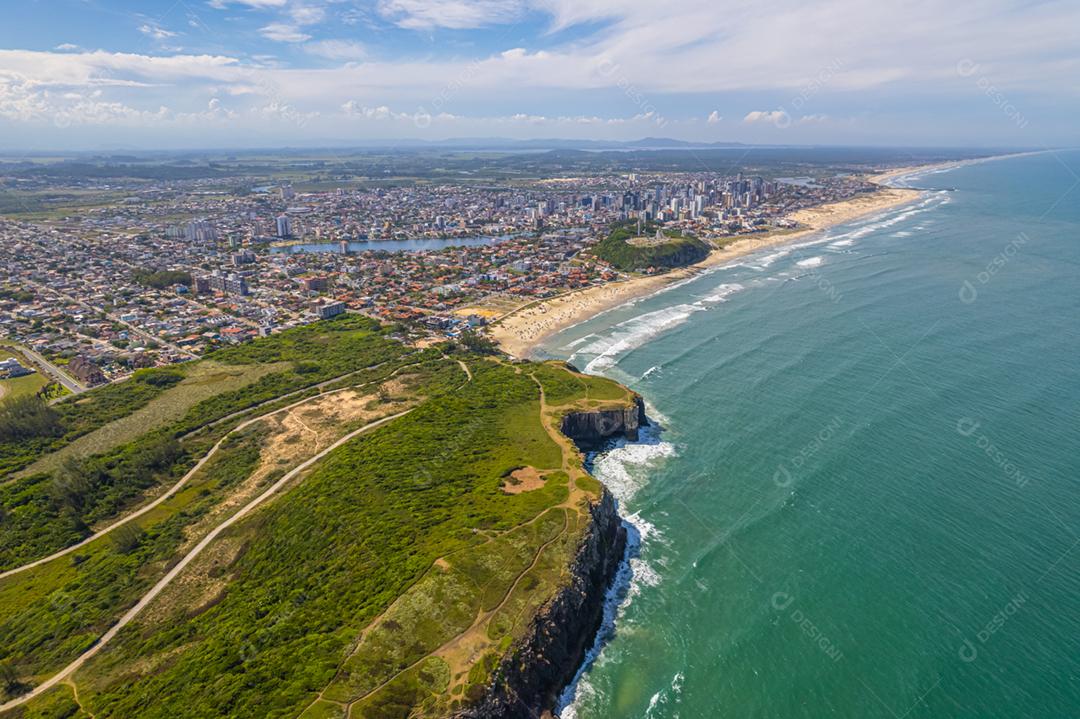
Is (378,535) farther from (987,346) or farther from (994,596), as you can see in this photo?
(987,346)

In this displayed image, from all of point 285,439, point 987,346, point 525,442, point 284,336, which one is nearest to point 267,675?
point 525,442

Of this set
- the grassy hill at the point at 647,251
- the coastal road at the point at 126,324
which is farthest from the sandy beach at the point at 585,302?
the coastal road at the point at 126,324

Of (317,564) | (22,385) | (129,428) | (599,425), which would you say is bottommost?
(22,385)

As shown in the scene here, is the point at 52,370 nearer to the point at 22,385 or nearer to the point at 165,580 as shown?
the point at 22,385

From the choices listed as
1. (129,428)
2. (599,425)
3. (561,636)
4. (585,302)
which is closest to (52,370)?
(129,428)

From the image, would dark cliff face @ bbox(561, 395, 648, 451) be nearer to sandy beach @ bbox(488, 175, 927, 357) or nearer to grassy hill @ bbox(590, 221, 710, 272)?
sandy beach @ bbox(488, 175, 927, 357)

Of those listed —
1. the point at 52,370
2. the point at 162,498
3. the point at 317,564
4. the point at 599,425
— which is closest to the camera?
the point at 317,564
